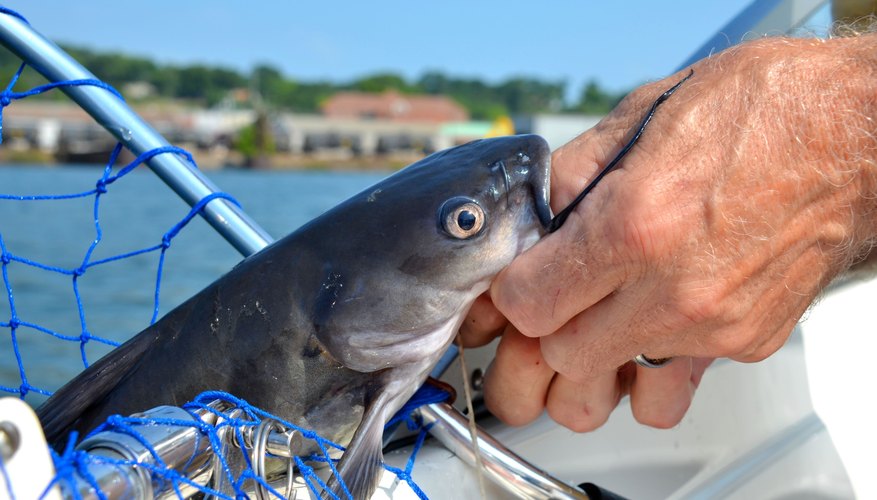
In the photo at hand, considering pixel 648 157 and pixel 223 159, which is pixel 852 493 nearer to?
pixel 648 157

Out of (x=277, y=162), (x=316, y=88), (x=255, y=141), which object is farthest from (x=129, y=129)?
(x=316, y=88)

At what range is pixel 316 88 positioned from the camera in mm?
100938

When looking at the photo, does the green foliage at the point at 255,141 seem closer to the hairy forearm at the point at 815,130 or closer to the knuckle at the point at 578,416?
the knuckle at the point at 578,416

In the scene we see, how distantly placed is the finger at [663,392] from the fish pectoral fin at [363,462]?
578 millimetres

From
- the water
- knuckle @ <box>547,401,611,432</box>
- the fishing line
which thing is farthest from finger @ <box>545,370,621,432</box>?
the water

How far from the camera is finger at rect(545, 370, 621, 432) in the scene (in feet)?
5.27

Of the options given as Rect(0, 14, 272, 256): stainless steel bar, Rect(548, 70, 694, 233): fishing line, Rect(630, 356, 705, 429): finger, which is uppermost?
Rect(0, 14, 272, 256): stainless steel bar

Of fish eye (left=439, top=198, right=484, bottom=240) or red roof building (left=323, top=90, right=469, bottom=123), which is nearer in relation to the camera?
fish eye (left=439, top=198, right=484, bottom=240)

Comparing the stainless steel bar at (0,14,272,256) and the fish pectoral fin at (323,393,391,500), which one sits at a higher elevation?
the stainless steel bar at (0,14,272,256)

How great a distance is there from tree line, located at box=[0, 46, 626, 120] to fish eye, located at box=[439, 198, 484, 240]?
270 feet

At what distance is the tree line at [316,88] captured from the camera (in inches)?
3499

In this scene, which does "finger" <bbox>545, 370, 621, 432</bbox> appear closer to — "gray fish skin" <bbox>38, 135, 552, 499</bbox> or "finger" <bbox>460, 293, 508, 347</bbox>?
"finger" <bbox>460, 293, 508, 347</bbox>

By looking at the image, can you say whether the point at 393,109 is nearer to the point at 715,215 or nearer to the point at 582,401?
the point at 582,401

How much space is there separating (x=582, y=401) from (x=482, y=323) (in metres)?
0.27
